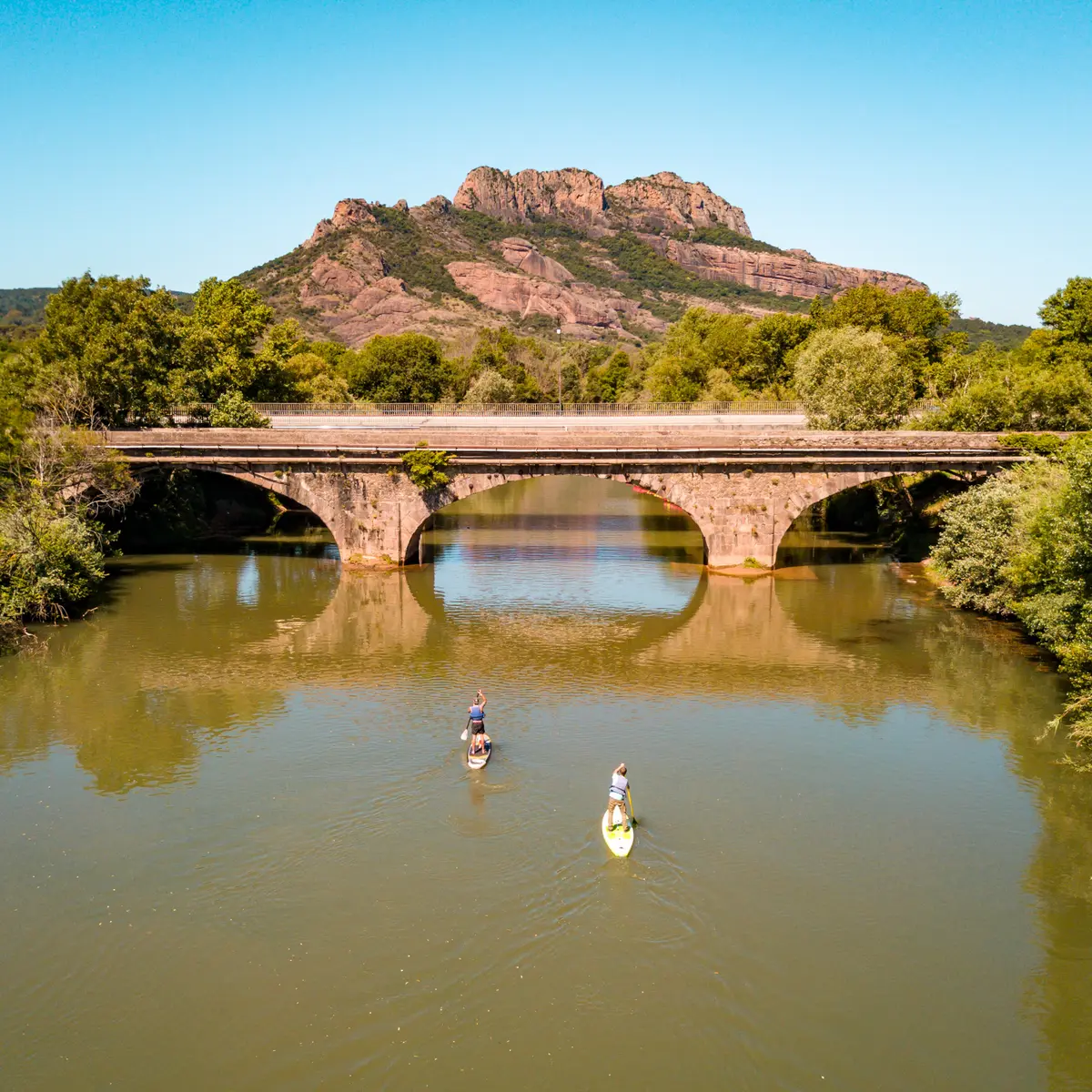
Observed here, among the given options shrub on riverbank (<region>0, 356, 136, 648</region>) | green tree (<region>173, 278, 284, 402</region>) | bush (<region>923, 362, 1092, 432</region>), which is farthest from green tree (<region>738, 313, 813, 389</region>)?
shrub on riverbank (<region>0, 356, 136, 648</region>)

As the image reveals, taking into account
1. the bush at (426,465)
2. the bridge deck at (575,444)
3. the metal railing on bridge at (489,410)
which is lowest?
the bush at (426,465)

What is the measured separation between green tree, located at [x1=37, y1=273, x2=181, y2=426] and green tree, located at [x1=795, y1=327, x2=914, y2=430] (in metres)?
39.2

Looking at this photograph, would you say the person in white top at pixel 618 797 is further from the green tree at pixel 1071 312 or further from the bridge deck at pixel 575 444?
the green tree at pixel 1071 312

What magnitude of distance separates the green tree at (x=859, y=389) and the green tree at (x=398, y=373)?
52.6 m

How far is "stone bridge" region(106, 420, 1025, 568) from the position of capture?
45594mm

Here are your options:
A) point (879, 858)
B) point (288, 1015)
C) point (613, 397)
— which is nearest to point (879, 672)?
point (879, 858)

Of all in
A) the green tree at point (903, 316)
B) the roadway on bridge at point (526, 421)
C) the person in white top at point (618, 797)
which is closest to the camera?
the person in white top at point (618, 797)

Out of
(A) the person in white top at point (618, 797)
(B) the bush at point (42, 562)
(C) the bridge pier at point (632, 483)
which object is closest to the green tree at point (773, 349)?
(C) the bridge pier at point (632, 483)

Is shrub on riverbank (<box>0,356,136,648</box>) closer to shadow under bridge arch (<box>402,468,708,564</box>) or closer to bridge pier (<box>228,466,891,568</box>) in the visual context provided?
bridge pier (<box>228,466,891,568</box>)

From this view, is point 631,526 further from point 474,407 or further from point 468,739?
point 468,739

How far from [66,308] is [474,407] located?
78.3 ft

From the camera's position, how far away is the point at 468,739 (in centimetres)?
2392

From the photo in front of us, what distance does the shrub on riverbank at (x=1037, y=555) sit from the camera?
26.2 metres

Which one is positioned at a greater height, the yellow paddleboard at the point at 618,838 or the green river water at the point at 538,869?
the yellow paddleboard at the point at 618,838
